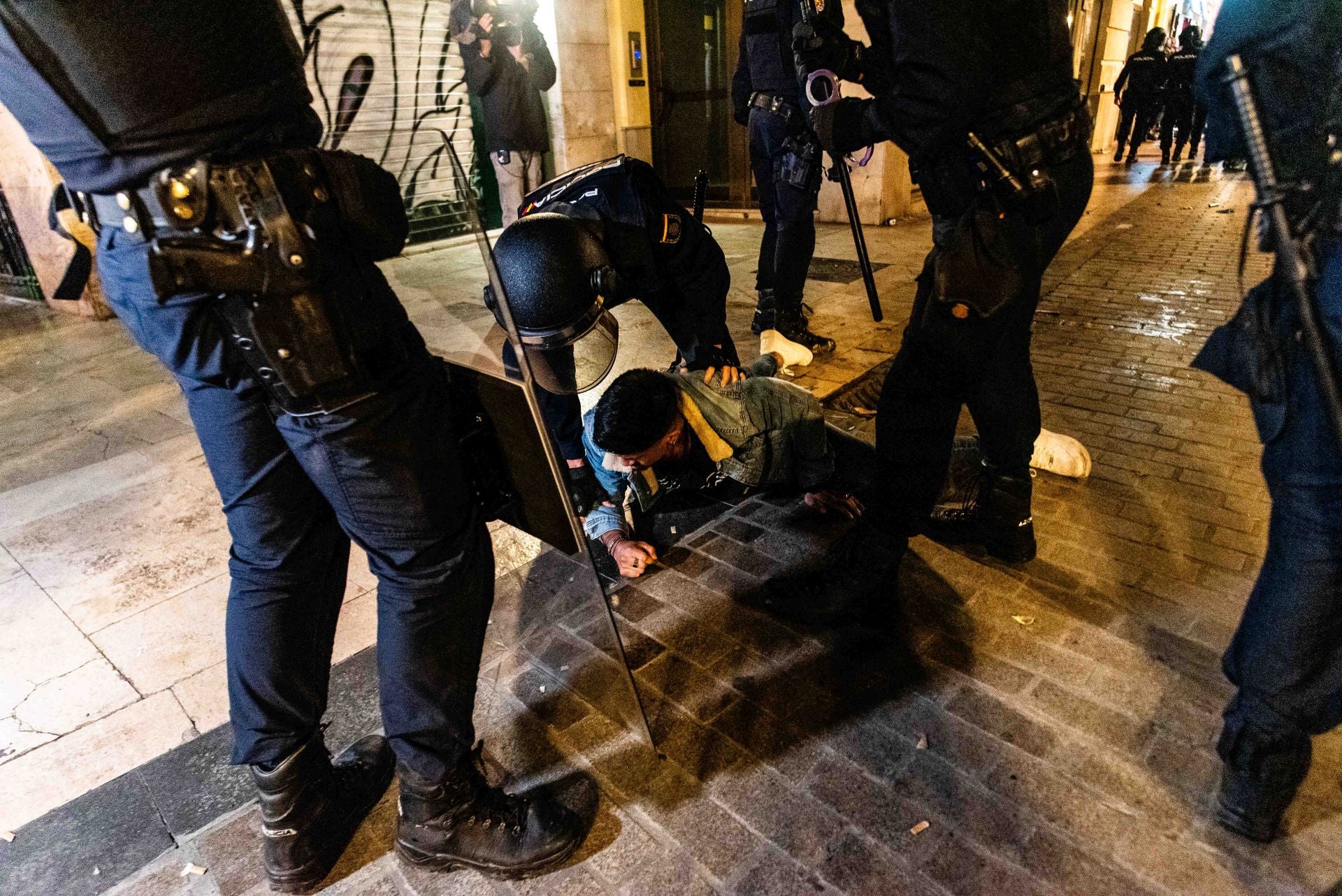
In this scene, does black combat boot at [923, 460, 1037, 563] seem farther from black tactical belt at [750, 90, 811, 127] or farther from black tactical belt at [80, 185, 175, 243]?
black tactical belt at [750, 90, 811, 127]

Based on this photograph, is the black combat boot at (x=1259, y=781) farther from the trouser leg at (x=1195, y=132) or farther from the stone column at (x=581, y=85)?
the trouser leg at (x=1195, y=132)

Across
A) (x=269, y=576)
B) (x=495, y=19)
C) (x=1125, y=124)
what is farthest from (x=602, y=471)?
(x=1125, y=124)

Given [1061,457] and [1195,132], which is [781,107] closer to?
[1061,457]

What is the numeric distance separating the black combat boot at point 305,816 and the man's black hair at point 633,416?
3.49ft

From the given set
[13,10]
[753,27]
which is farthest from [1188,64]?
[13,10]

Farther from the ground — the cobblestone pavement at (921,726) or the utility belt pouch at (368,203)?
the utility belt pouch at (368,203)

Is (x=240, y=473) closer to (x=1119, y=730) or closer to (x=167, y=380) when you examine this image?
(x=1119, y=730)

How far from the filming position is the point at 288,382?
121 centimetres

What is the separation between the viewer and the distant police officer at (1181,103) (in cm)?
1242

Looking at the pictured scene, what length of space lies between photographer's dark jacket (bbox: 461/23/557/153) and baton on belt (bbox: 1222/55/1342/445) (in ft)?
19.7

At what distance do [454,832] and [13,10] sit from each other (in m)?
1.53

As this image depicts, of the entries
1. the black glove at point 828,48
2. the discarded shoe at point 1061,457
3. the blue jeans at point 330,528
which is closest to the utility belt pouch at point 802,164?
the black glove at point 828,48

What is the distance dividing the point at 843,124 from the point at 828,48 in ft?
1.21

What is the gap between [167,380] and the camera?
4711mm
